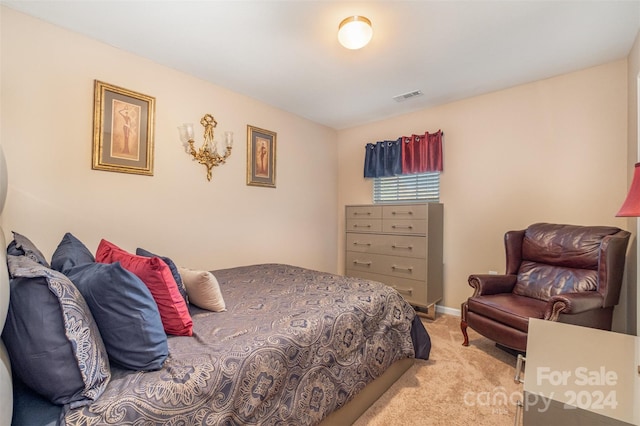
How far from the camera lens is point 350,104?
11.5ft

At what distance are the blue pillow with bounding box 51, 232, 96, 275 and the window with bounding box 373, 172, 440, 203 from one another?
11.0ft

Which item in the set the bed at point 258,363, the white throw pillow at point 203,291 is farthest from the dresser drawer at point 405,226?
the white throw pillow at point 203,291

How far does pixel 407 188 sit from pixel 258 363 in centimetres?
321

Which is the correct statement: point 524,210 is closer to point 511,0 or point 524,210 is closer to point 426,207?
point 426,207

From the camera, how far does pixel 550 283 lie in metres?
2.43

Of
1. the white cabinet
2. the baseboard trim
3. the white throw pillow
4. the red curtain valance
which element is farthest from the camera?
the red curtain valance

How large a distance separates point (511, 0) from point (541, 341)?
2.04 metres

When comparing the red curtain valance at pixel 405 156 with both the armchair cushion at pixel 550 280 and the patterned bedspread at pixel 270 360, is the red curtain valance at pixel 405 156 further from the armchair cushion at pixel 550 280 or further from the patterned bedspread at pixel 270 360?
the patterned bedspread at pixel 270 360

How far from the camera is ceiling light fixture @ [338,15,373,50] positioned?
1.91 meters

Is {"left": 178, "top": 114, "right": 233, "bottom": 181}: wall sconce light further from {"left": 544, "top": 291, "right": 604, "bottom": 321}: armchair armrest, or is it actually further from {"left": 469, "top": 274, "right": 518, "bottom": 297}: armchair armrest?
{"left": 544, "top": 291, "right": 604, "bottom": 321}: armchair armrest

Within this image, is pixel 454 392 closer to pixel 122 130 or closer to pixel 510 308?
pixel 510 308

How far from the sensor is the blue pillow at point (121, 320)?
105 centimetres

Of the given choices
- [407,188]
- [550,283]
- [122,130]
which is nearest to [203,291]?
[122,130]

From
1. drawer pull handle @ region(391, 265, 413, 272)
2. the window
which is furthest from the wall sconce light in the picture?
drawer pull handle @ region(391, 265, 413, 272)
